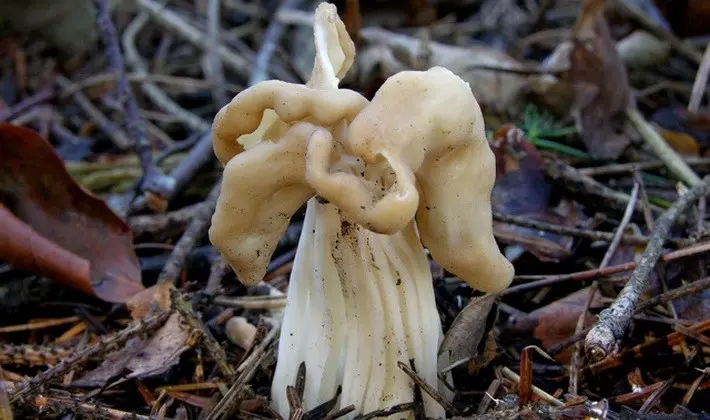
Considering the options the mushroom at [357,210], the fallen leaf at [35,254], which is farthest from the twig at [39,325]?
the mushroom at [357,210]

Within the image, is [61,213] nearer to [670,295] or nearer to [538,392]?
[538,392]

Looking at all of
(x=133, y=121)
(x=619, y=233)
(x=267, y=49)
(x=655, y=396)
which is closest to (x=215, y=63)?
(x=267, y=49)

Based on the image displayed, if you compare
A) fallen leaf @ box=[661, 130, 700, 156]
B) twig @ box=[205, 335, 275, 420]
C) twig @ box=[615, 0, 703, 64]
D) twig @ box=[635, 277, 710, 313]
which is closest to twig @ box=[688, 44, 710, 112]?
fallen leaf @ box=[661, 130, 700, 156]

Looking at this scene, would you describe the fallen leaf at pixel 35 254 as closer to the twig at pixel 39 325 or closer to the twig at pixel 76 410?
the twig at pixel 39 325

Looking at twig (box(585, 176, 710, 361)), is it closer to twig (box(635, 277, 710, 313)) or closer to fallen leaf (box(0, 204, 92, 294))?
twig (box(635, 277, 710, 313))

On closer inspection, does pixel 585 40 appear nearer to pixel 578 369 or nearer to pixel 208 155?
pixel 208 155

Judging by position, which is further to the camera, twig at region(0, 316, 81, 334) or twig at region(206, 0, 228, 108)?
twig at region(206, 0, 228, 108)
